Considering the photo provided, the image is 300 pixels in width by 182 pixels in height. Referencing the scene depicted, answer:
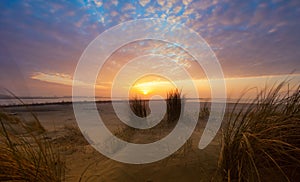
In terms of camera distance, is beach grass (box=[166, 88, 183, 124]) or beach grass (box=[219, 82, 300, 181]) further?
beach grass (box=[166, 88, 183, 124])

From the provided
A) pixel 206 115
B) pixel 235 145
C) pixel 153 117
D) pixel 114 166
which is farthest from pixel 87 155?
pixel 206 115

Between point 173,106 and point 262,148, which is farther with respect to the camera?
point 173,106

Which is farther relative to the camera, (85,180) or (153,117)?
(153,117)

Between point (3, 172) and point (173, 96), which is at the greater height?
point (173, 96)

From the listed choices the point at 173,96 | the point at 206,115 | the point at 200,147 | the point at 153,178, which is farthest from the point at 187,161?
the point at 206,115

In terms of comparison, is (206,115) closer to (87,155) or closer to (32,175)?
(87,155)

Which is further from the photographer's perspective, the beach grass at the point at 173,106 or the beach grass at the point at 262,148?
the beach grass at the point at 173,106

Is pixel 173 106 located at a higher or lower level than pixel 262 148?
higher

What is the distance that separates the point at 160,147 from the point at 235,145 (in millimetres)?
1901

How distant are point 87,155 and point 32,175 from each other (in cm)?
215

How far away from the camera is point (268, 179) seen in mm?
1938

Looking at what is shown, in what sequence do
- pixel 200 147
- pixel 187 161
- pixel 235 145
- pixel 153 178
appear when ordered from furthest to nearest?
1. pixel 200 147
2. pixel 187 161
3. pixel 153 178
4. pixel 235 145

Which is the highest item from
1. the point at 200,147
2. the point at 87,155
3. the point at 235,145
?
the point at 235,145

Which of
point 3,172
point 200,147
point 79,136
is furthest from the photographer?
point 79,136
